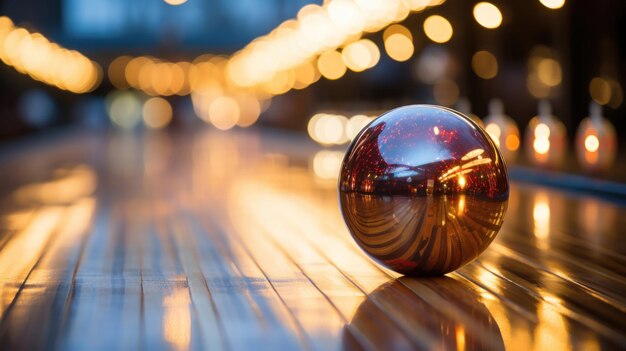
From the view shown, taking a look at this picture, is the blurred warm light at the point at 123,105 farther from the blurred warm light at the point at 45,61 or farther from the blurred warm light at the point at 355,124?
the blurred warm light at the point at 355,124

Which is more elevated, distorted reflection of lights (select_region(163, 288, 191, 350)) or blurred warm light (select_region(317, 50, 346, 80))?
blurred warm light (select_region(317, 50, 346, 80))

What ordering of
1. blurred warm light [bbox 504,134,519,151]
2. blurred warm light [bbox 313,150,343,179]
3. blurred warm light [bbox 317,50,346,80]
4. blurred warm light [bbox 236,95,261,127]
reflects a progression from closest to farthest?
blurred warm light [bbox 313,150,343,179] < blurred warm light [bbox 504,134,519,151] < blurred warm light [bbox 317,50,346,80] < blurred warm light [bbox 236,95,261,127]

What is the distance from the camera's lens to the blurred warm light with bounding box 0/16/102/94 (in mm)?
40406

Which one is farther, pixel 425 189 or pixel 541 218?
pixel 541 218

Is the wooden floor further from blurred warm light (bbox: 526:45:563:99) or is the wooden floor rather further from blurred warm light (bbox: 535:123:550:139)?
blurred warm light (bbox: 526:45:563:99)

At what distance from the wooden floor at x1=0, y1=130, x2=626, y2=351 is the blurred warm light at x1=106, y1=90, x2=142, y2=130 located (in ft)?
230

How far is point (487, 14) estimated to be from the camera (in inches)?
768

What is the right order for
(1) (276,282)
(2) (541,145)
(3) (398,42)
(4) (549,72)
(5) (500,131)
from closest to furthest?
1. (1) (276,282)
2. (2) (541,145)
3. (5) (500,131)
4. (4) (549,72)
5. (3) (398,42)

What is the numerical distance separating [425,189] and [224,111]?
8361cm

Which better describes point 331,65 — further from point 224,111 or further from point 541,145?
point 224,111

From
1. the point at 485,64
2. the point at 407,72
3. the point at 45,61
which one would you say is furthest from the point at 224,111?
the point at 485,64

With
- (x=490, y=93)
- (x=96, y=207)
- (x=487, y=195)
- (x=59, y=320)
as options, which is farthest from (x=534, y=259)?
(x=490, y=93)

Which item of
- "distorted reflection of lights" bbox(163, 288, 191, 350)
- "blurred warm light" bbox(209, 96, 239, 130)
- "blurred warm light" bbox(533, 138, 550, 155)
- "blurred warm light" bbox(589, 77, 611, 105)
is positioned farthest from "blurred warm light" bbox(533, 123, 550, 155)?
"blurred warm light" bbox(209, 96, 239, 130)

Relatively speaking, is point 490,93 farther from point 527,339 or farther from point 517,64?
point 527,339
